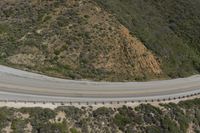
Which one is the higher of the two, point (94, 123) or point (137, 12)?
point (94, 123)

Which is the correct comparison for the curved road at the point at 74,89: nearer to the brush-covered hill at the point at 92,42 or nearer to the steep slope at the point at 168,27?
the brush-covered hill at the point at 92,42

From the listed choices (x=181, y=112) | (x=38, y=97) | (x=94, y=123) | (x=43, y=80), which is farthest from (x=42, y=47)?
(x=181, y=112)

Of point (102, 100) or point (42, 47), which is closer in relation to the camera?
point (102, 100)

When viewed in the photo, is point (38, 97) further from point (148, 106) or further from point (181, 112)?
point (181, 112)

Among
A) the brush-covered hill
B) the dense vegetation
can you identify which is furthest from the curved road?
the dense vegetation

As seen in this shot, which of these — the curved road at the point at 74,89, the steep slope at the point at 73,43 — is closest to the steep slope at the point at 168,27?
the steep slope at the point at 73,43
